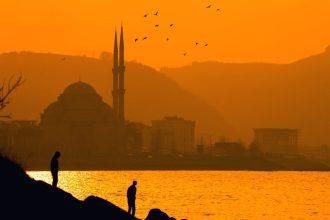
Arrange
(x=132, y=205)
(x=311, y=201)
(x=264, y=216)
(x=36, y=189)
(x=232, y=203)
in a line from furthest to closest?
(x=311, y=201) < (x=232, y=203) < (x=264, y=216) < (x=132, y=205) < (x=36, y=189)

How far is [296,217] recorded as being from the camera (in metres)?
83.3

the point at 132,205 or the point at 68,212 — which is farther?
the point at 132,205

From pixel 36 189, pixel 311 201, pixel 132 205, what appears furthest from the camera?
pixel 311 201

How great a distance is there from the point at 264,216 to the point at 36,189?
2022 inches

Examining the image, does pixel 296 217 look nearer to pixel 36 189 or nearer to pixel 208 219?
pixel 208 219

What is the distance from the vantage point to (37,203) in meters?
31.5

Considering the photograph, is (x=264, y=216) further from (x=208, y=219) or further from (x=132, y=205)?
(x=132, y=205)

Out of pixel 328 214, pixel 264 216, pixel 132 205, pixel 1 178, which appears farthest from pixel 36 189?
pixel 328 214

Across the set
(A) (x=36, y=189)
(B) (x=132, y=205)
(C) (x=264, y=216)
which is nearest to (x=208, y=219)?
(C) (x=264, y=216)

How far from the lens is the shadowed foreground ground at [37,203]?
3064cm

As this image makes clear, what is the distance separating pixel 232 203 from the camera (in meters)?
103

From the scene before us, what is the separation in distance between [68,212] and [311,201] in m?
85.8

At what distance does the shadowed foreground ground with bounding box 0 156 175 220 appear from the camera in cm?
3064

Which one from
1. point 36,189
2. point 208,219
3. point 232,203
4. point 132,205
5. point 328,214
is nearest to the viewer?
point 36,189
